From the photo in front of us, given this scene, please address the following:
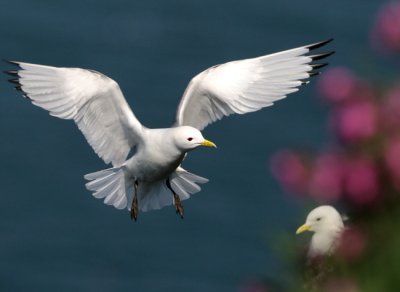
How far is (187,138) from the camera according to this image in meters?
9.09

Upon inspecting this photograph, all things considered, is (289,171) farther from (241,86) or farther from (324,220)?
(241,86)

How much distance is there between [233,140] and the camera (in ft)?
104

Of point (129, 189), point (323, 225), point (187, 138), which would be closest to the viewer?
point (323, 225)

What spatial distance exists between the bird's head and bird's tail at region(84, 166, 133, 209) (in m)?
2.92

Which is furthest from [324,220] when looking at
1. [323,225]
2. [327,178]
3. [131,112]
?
[327,178]

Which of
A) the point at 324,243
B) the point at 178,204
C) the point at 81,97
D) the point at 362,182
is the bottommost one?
the point at 178,204

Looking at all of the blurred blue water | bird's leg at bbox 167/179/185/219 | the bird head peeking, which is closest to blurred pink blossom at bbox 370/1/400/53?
the bird head peeking

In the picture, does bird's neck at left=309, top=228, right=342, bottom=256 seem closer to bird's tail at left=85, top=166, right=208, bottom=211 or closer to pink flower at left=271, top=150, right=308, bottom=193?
pink flower at left=271, top=150, right=308, bottom=193

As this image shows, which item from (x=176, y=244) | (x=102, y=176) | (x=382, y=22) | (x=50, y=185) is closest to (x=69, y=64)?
(x=50, y=185)

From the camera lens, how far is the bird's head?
6.86m

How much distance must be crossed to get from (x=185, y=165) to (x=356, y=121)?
81.4 feet

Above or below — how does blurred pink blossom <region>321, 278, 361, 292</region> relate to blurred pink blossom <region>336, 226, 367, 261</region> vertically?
below

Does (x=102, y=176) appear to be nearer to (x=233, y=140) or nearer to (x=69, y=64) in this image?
(x=233, y=140)

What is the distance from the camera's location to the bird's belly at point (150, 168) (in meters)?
9.49
